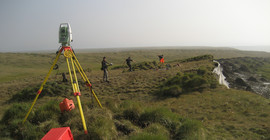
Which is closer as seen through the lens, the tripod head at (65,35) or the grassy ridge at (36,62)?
the tripod head at (65,35)

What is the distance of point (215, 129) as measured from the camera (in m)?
5.11

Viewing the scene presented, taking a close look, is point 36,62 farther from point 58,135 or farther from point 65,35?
point 58,135

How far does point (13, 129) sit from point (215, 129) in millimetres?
6128

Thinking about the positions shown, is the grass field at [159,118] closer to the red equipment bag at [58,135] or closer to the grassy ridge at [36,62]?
the red equipment bag at [58,135]

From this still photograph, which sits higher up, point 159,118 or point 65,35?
point 65,35

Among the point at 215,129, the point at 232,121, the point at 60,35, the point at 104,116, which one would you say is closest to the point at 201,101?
the point at 232,121

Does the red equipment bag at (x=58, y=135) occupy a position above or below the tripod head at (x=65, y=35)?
below

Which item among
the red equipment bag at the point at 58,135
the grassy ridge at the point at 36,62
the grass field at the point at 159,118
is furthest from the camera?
the grassy ridge at the point at 36,62

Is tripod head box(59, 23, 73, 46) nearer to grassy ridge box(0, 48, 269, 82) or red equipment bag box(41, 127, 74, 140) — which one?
red equipment bag box(41, 127, 74, 140)

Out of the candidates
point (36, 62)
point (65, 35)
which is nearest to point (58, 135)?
point (65, 35)

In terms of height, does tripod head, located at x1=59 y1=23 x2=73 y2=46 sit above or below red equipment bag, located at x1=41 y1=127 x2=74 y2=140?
above

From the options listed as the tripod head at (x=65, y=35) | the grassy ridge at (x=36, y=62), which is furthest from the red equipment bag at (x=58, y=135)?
the grassy ridge at (x=36, y=62)

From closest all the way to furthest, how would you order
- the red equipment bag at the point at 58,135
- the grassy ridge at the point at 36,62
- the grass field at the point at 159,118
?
1. the red equipment bag at the point at 58,135
2. the grass field at the point at 159,118
3. the grassy ridge at the point at 36,62

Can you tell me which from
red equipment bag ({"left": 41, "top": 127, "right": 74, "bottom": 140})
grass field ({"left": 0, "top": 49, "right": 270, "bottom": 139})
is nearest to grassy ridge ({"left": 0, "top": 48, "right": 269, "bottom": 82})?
grass field ({"left": 0, "top": 49, "right": 270, "bottom": 139})
